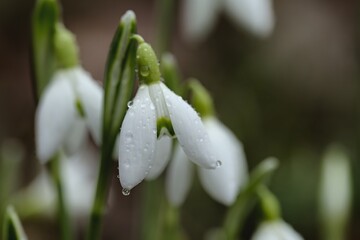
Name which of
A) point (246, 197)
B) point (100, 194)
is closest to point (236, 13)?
point (246, 197)

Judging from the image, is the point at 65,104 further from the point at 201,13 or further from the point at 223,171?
the point at 201,13

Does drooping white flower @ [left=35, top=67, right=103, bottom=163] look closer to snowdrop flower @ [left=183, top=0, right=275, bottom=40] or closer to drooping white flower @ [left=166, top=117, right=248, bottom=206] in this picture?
drooping white flower @ [left=166, top=117, right=248, bottom=206]

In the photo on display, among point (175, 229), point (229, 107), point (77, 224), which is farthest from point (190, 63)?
point (175, 229)

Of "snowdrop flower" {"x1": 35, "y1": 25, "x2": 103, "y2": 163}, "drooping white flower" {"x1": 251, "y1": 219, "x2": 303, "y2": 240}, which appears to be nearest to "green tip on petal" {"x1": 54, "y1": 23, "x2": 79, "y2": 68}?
"snowdrop flower" {"x1": 35, "y1": 25, "x2": 103, "y2": 163}

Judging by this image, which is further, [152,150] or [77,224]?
[77,224]

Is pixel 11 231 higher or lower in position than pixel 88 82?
lower

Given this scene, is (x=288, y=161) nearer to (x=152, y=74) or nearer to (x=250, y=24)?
(x=250, y=24)

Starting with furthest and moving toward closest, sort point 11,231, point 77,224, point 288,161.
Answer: point 77,224, point 288,161, point 11,231
